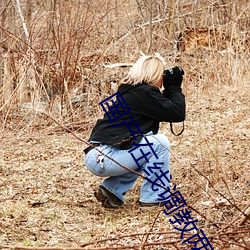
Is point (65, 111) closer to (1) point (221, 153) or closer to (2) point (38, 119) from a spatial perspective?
(2) point (38, 119)

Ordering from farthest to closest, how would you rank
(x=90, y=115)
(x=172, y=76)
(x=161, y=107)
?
1. (x=90, y=115)
2. (x=172, y=76)
3. (x=161, y=107)

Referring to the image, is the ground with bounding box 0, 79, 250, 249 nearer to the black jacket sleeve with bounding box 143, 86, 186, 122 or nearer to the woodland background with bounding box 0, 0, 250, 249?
the woodland background with bounding box 0, 0, 250, 249

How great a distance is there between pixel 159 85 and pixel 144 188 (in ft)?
2.67

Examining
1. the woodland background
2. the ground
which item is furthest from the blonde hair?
the woodland background

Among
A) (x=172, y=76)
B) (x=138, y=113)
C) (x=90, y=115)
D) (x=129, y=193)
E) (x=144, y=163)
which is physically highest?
(x=172, y=76)

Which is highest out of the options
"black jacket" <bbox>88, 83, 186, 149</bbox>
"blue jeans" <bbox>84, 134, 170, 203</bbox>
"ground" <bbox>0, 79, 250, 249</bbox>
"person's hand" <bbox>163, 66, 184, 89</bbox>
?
"person's hand" <bbox>163, 66, 184, 89</bbox>

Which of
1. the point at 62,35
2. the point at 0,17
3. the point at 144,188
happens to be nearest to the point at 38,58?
the point at 62,35

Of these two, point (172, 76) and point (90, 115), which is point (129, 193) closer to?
point (172, 76)

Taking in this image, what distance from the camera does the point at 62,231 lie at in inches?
161

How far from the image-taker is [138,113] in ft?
14.4

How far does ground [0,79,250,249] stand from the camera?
363 centimetres

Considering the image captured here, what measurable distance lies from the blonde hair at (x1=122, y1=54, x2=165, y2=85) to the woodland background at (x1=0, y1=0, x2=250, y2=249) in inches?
34.7

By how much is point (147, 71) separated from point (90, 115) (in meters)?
3.70

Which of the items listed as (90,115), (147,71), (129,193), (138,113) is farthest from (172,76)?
(90,115)
